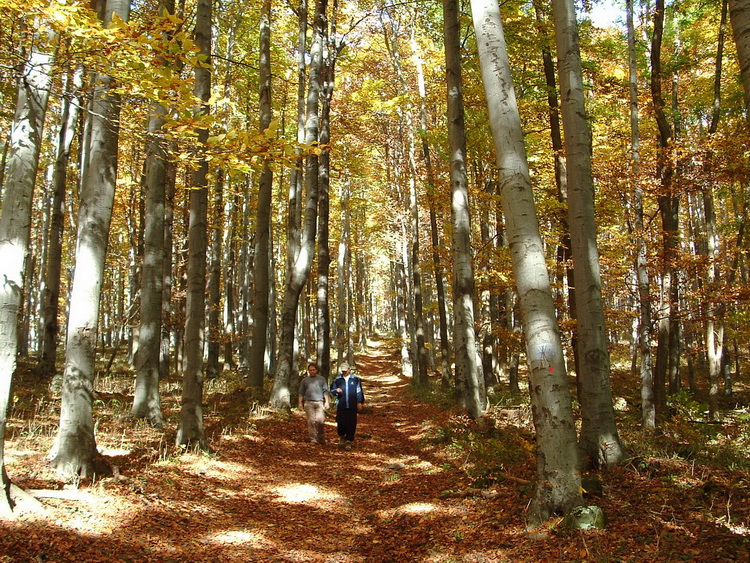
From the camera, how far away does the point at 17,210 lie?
4340 mm

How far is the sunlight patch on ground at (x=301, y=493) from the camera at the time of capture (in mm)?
6453

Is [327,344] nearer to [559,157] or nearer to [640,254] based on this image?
[559,157]

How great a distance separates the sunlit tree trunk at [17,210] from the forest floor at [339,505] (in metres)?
0.99

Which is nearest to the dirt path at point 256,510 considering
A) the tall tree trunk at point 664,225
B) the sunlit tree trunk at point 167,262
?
the sunlit tree trunk at point 167,262

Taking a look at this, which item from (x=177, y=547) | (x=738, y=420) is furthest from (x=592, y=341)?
(x=738, y=420)

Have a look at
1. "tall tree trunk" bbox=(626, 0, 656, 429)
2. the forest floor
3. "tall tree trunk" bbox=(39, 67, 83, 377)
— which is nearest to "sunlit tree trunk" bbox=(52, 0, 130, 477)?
the forest floor

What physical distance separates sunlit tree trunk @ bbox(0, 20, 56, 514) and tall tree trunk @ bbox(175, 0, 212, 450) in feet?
9.59

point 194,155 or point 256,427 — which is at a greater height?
point 194,155

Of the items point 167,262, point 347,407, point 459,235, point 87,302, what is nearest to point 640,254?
point 459,235

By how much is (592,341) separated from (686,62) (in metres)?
11.3

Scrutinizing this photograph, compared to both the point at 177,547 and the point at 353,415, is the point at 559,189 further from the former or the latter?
the point at 177,547

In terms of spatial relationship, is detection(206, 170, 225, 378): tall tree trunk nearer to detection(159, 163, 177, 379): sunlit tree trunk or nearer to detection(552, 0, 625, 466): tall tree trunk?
detection(159, 163, 177, 379): sunlit tree trunk

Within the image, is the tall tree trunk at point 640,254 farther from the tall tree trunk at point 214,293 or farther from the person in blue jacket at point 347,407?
the tall tree trunk at point 214,293

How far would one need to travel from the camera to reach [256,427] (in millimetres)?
10102
